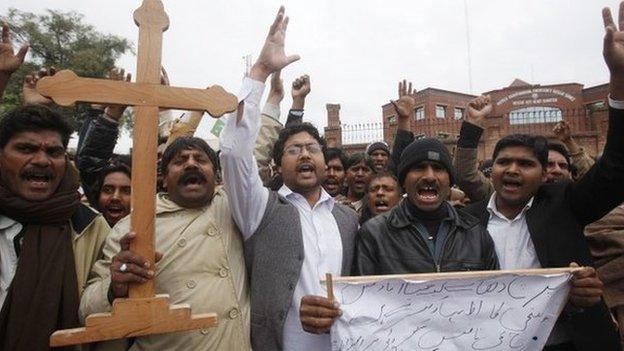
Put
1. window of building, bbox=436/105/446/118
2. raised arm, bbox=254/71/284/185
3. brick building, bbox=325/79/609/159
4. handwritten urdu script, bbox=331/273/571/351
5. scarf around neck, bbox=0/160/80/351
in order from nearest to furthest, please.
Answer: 1. scarf around neck, bbox=0/160/80/351
2. handwritten urdu script, bbox=331/273/571/351
3. raised arm, bbox=254/71/284/185
4. brick building, bbox=325/79/609/159
5. window of building, bbox=436/105/446/118

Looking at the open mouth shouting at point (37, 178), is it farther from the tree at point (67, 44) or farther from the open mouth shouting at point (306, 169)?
the tree at point (67, 44)

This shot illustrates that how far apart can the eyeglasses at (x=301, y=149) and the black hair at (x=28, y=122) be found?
1.32 metres

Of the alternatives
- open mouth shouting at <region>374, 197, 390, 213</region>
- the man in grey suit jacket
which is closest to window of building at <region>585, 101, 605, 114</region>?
open mouth shouting at <region>374, 197, 390, 213</region>

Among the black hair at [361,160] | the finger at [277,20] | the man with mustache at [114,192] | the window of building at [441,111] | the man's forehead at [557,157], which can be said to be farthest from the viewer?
the window of building at [441,111]

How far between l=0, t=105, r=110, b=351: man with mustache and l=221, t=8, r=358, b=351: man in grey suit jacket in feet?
2.73

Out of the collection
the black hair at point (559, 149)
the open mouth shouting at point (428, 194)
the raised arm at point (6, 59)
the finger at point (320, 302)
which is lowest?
the finger at point (320, 302)

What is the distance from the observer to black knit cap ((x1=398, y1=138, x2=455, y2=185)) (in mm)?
2719

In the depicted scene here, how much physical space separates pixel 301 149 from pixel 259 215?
567 millimetres

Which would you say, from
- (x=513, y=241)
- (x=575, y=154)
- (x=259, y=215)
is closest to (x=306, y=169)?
(x=259, y=215)

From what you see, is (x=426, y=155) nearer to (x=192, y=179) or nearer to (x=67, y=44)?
(x=192, y=179)

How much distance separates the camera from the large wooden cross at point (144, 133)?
1.88 meters

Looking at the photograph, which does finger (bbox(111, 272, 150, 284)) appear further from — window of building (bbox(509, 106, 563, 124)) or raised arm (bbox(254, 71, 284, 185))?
window of building (bbox(509, 106, 563, 124))

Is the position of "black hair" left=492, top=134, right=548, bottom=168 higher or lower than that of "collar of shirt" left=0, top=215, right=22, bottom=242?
Result: higher

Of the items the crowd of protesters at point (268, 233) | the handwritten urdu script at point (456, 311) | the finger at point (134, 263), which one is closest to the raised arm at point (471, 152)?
the crowd of protesters at point (268, 233)
